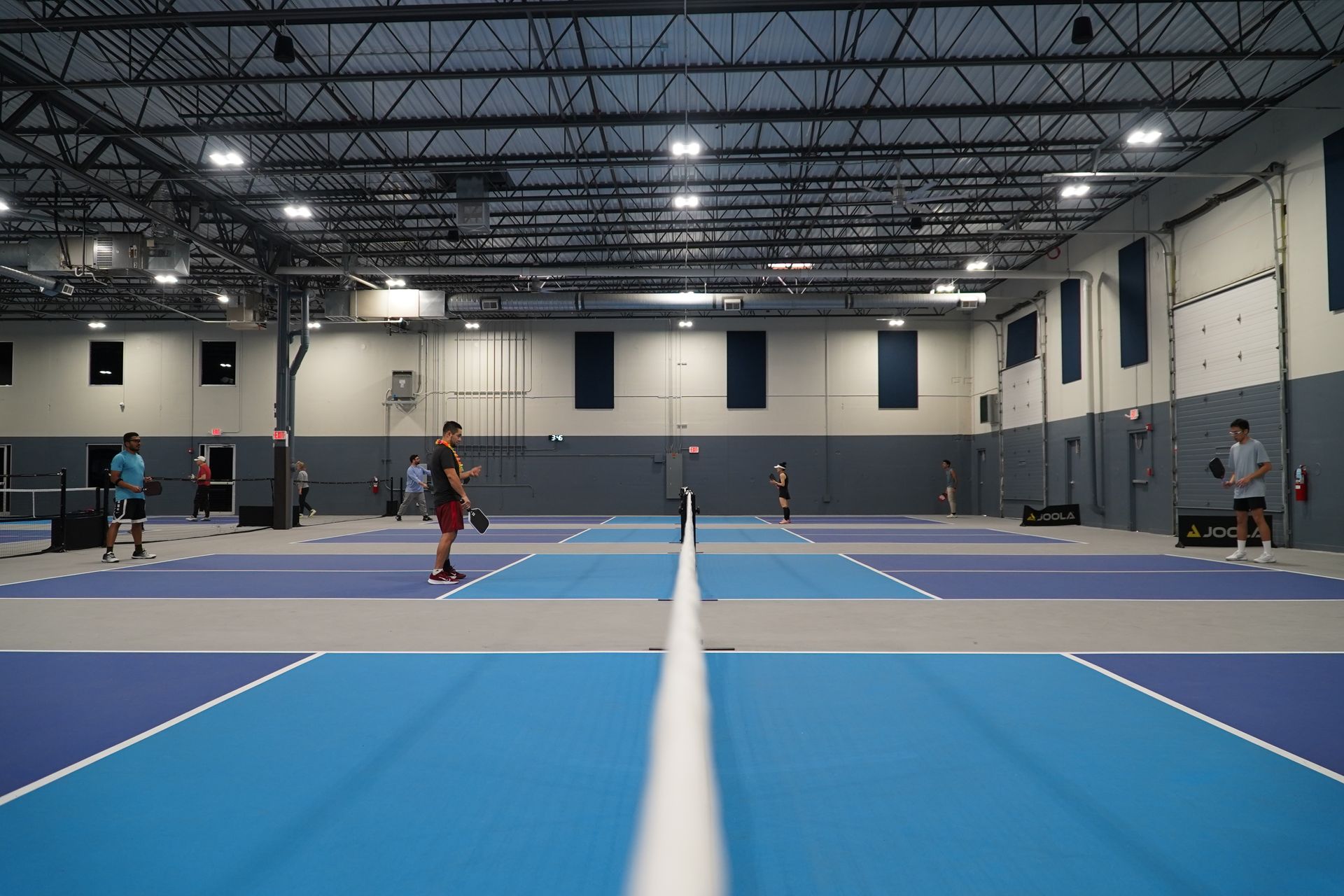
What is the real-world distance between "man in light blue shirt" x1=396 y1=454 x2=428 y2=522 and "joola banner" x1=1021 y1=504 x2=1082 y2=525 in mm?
16360

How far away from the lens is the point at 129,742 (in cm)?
350

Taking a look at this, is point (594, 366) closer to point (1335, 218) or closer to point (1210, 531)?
point (1210, 531)

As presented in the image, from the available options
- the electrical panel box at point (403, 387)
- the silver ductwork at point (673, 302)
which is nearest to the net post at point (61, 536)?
the silver ductwork at point (673, 302)

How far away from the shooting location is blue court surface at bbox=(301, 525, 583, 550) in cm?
1507

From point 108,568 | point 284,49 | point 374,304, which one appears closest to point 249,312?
point 374,304

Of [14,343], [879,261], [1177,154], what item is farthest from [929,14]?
[14,343]

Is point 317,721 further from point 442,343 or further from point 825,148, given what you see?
point 442,343

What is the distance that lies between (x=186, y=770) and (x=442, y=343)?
25.5m

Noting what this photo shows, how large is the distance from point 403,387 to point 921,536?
18.7 meters

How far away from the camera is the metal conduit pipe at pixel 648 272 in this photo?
1911 centimetres

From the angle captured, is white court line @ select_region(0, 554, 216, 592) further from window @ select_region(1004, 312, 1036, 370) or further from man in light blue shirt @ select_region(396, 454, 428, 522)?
Result: window @ select_region(1004, 312, 1036, 370)

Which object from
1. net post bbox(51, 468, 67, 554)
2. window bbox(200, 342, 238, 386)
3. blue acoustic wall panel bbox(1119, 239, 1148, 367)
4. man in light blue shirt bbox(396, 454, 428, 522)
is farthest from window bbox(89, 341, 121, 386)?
blue acoustic wall panel bbox(1119, 239, 1148, 367)

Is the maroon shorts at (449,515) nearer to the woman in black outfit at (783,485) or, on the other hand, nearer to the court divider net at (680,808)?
the court divider net at (680,808)

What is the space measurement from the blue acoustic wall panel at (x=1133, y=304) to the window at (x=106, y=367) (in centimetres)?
3228
